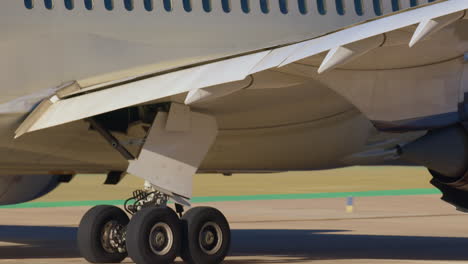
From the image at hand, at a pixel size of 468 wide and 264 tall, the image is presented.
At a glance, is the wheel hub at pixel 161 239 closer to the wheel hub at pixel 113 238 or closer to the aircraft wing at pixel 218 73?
the wheel hub at pixel 113 238

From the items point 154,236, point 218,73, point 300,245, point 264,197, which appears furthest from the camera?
point 264,197

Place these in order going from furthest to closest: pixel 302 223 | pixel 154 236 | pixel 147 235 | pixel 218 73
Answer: pixel 302 223, pixel 154 236, pixel 147 235, pixel 218 73

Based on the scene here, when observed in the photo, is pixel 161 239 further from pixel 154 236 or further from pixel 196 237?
pixel 196 237

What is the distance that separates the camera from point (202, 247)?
16438mm

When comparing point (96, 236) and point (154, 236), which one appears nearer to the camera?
point (154, 236)

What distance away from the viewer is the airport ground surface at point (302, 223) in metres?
19.4

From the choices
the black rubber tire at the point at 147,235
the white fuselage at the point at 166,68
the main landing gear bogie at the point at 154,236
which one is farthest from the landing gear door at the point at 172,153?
the main landing gear bogie at the point at 154,236

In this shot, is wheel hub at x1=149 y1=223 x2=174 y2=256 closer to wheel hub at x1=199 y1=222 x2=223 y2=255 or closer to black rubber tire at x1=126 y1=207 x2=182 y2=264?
black rubber tire at x1=126 y1=207 x2=182 y2=264

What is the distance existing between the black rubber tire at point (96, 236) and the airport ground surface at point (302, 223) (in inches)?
29.8

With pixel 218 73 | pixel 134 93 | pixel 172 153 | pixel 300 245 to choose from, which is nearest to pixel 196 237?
pixel 172 153

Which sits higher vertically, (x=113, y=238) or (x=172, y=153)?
(x=172, y=153)

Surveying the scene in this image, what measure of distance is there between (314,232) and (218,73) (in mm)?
11192

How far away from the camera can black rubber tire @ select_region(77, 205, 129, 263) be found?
17.3m

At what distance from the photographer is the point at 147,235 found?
15.9 meters
